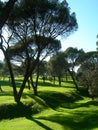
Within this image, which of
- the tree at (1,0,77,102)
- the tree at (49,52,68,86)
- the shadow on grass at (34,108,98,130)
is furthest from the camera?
the tree at (49,52,68,86)

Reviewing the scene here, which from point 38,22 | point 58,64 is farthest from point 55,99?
point 58,64

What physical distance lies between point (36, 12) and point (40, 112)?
1293 cm

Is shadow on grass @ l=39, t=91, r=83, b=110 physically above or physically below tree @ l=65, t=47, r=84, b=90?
below

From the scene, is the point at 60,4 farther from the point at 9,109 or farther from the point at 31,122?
the point at 31,122

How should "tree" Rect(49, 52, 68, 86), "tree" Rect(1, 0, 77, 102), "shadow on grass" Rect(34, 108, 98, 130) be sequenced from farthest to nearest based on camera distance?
"tree" Rect(49, 52, 68, 86)
"tree" Rect(1, 0, 77, 102)
"shadow on grass" Rect(34, 108, 98, 130)

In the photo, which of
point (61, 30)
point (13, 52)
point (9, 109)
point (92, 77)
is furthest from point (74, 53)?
point (9, 109)

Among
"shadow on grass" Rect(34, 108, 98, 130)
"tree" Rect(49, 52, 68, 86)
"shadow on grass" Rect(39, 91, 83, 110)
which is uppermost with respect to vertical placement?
"tree" Rect(49, 52, 68, 86)

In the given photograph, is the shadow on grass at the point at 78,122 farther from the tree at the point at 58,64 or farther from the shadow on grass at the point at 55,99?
the tree at the point at 58,64

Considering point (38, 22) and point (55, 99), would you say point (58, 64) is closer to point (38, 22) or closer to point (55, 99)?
point (55, 99)

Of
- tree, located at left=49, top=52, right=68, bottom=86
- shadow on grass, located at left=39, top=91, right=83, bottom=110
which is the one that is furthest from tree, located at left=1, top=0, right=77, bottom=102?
tree, located at left=49, top=52, right=68, bottom=86

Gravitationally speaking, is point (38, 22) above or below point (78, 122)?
above

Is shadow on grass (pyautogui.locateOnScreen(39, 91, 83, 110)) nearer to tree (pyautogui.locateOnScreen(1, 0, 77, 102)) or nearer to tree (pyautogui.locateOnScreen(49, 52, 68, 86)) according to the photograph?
tree (pyautogui.locateOnScreen(1, 0, 77, 102))

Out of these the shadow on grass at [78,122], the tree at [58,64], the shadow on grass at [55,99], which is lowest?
the shadow on grass at [78,122]

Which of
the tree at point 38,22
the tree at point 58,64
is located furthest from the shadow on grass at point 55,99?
the tree at point 58,64
